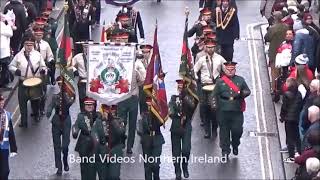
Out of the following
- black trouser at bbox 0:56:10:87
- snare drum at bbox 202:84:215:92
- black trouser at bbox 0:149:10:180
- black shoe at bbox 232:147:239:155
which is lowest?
black shoe at bbox 232:147:239:155

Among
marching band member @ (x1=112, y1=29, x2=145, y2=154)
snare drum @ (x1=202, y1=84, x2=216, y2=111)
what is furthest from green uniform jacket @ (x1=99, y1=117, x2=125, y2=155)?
snare drum @ (x1=202, y1=84, x2=216, y2=111)

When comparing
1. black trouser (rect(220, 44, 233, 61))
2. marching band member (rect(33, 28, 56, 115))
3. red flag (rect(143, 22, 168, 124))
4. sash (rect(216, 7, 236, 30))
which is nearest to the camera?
red flag (rect(143, 22, 168, 124))

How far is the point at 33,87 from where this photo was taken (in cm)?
2411

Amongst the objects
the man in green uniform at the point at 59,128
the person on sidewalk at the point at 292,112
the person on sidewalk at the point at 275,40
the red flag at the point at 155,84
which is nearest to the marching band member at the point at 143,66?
the red flag at the point at 155,84

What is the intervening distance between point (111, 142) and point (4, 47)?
624cm

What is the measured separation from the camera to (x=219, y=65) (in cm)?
2361

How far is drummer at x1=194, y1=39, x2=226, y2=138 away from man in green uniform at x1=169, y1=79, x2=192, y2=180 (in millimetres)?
2030

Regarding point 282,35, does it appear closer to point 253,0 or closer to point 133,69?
point 133,69

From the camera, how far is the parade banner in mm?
21688

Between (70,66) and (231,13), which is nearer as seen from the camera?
(70,66)

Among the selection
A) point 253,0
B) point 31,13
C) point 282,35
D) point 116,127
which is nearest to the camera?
point 116,127

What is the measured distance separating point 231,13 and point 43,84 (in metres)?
5.02

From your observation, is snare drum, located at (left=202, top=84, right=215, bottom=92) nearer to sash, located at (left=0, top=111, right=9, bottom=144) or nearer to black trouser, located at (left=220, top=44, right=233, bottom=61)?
black trouser, located at (left=220, top=44, right=233, bottom=61)

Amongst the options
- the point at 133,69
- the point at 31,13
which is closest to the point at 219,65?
the point at 133,69
